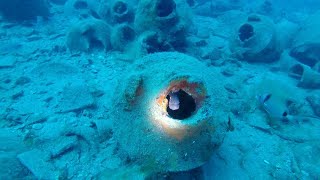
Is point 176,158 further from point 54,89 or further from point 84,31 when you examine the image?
point 84,31

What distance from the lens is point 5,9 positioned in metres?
8.88

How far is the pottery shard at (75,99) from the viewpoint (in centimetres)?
504

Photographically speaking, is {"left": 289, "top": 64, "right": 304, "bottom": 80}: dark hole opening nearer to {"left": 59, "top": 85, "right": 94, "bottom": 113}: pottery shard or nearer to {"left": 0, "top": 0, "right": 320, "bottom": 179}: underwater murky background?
{"left": 0, "top": 0, "right": 320, "bottom": 179}: underwater murky background

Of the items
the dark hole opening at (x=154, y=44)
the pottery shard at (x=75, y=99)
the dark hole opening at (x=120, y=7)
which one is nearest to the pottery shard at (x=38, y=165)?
the pottery shard at (x=75, y=99)

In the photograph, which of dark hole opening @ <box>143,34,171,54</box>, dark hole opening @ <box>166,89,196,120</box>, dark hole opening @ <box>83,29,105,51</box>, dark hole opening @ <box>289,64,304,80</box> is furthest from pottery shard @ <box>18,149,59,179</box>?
dark hole opening @ <box>289,64,304,80</box>

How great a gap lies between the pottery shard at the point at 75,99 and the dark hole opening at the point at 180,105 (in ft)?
8.16

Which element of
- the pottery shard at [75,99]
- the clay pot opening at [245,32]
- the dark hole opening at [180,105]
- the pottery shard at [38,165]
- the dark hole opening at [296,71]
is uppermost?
the dark hole opening at [180,105]

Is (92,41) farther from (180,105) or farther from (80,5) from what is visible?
(180,105)

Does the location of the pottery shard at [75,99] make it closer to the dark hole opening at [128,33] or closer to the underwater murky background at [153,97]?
the underwater murky background at [153,97]

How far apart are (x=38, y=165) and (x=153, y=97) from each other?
2.01 metres

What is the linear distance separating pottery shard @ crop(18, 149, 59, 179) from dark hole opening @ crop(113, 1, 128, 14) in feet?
17.0

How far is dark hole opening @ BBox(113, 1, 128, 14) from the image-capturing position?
7730 mm

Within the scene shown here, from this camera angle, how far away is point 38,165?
143 inches

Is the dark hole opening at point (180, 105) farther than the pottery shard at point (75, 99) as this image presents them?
No
